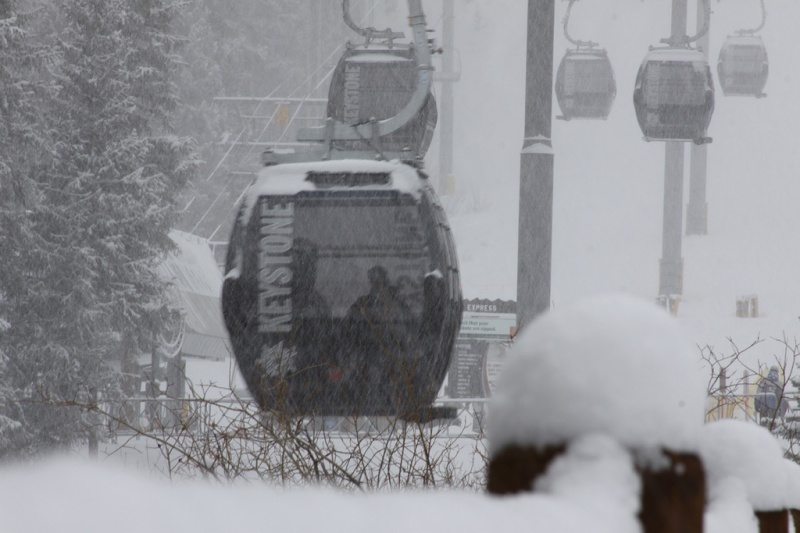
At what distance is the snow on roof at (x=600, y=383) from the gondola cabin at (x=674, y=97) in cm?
1297

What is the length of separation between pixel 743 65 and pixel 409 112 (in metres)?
14.7

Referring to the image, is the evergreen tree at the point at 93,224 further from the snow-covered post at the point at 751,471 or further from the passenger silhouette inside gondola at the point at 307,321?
the snow-covered post at the point at 751,471

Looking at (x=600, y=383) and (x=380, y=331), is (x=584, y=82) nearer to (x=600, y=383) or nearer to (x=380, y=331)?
(x=380, y=331)

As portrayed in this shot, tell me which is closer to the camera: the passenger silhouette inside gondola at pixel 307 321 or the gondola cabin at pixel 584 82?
the passenger silhouette inside gondola at pixel 307 321

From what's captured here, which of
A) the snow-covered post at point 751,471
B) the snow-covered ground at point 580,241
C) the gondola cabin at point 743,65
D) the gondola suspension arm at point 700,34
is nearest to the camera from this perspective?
the snow-covered ground at point 580,241

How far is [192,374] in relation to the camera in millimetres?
33812

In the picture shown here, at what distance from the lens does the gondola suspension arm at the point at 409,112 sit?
905cm

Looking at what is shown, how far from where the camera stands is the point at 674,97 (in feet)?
46.9

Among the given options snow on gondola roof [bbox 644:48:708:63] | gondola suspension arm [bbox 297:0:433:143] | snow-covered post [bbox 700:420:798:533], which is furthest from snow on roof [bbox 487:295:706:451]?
snow on gondola roof [bbox 644:48:708:63]

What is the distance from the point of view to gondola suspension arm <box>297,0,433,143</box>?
9045 mm

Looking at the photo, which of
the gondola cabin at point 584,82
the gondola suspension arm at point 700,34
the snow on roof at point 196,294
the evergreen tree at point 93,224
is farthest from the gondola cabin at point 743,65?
the evergreen tree at point 93,224

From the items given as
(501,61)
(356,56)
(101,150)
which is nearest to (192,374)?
(101,150)

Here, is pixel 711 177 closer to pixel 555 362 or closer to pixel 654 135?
pixel 654 135

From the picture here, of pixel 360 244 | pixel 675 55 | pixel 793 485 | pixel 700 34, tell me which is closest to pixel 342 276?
pixel 360 244
